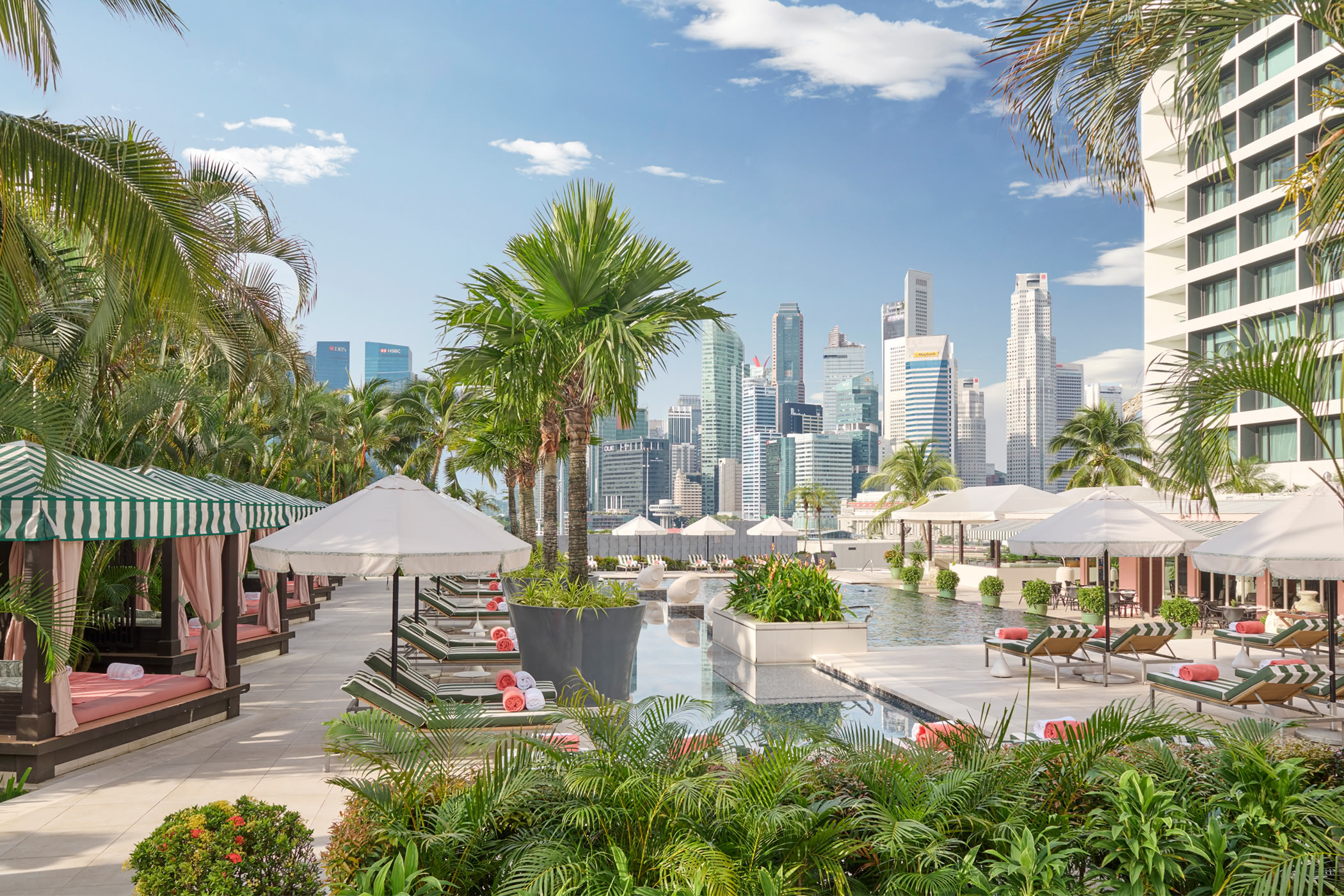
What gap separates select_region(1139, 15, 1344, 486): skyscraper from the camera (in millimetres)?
37438

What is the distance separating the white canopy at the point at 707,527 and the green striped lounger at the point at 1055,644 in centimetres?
2160

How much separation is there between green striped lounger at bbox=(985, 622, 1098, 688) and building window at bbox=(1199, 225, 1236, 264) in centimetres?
4028

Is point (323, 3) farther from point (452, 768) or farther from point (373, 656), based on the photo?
point (452, 768)

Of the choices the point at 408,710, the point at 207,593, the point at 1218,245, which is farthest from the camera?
the point at 1218,245

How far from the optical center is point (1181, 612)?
1499 centimetres

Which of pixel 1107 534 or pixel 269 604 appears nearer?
pixel 1107 534

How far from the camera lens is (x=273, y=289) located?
1451 centimetres

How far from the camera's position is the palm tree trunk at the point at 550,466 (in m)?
13.6

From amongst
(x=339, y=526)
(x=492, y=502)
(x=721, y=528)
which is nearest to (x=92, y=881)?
(x=339, y=526)

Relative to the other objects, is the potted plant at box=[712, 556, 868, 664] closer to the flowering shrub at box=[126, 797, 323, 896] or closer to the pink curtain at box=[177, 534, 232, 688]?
the pink curtain at box=[177, 534, 232, 688]

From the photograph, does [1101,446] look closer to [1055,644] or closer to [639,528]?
[639,528]

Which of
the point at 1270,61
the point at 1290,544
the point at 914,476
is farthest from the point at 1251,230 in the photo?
the point at 1290,544

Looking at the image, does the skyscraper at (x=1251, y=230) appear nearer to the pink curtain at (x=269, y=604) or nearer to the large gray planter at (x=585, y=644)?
the large gray planter at (x=585, y=644)

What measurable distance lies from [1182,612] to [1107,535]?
5.14 m
